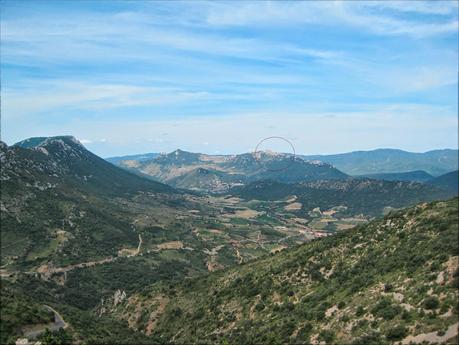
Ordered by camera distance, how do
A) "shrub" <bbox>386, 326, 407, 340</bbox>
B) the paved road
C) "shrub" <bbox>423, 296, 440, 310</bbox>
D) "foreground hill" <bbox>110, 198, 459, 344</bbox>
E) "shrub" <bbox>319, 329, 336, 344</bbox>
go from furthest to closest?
1. the paved road
2. "shrub" <bbox>319, 329, 336, 344</bbox>
3. "foreground hill" <bbox>110, 198, 459, 344</bbox>
4. "shrub" <bbox>423, 296, 440, 310</bbox>
5. "shrub" <bbox>386, 326, 407, 340</bbox>

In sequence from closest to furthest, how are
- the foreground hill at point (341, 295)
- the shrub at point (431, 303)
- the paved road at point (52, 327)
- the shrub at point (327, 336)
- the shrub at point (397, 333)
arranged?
the shrub at point (397, 333) → the shrub at point (431, 303) → the foreground hill at point (341, 295) → the shrub at point (327, 336) → the paved road at point (52, 327)

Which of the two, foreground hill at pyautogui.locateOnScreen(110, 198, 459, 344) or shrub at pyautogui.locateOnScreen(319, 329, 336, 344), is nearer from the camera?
foreground hill at pyautogui.locateOnScreen(110, 198, 459, 344)

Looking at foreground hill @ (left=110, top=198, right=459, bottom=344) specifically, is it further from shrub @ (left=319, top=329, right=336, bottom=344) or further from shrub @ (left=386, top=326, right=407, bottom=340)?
shrub @ (left=386, top=326, right=407, bottom=340)

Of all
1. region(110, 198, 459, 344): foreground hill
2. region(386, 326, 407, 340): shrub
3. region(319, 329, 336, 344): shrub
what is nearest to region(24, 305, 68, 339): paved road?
region(110, 198, 459, 344): foreground hill

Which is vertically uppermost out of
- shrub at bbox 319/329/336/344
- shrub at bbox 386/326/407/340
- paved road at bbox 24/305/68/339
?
shrub at bbox 386/326/407/340

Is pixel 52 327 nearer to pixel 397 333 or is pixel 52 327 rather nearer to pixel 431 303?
pixel 397 333

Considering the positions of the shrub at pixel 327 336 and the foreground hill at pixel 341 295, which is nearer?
the foreground hill at pixel 341 295

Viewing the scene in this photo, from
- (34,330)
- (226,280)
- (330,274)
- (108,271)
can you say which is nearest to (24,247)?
(108,271)

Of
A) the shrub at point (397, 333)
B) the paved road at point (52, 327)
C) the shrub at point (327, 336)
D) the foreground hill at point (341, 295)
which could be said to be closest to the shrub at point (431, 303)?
the foreground hill at point (341, 295)

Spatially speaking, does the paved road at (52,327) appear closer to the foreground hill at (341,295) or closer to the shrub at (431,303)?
the foreground hill at (341,295)
